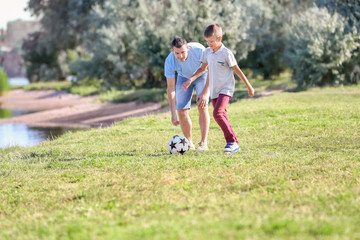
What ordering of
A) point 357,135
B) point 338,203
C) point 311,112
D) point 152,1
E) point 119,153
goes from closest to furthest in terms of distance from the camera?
point 338,203
point 119,153
point 357,135
point 311,112
point 152,1

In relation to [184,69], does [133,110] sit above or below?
below

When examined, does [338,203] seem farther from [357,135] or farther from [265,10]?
[265,10]

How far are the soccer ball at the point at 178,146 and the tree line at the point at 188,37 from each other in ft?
47.0

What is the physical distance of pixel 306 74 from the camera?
71.1ft

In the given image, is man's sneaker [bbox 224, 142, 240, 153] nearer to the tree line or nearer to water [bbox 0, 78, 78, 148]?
water [bbox 0, 78, 78, 148]

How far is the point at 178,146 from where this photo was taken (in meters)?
7.57

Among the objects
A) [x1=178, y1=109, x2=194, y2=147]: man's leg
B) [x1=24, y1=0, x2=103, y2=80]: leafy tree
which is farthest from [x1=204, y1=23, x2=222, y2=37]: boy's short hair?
[x1=24, y1=0, x2=103, y2=80]: leafy tree

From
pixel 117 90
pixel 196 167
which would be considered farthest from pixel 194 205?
pixel 117 90

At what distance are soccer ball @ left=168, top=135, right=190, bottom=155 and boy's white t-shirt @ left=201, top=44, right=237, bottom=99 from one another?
0.88 metres

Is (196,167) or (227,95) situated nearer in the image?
(196,167)

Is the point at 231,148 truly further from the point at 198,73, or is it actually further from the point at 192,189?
the point at 192,189

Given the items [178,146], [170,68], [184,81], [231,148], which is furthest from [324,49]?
[178,146]

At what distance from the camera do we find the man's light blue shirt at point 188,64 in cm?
782

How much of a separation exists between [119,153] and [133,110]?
1552 centimetres
